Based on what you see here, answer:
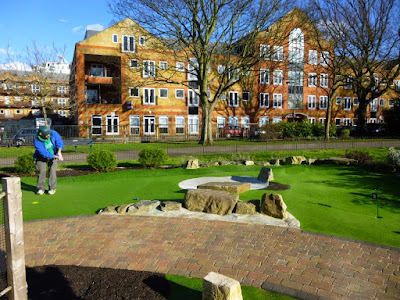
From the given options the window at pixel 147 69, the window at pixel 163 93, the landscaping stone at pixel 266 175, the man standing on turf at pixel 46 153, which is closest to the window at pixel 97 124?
the window at pixel 163 93

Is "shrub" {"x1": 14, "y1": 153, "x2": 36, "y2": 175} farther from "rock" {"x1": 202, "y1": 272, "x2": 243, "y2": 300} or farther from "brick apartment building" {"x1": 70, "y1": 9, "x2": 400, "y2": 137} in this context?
"brick apartment building" {"x1": 70, "y1": 9, "x2": 400, "y2": 137}

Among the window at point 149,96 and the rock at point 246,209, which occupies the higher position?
the window at point 149,96

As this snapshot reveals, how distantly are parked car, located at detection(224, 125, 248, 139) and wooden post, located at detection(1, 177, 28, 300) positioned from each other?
26383mm

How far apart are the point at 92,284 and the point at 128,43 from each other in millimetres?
38854

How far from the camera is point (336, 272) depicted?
15.1 ft

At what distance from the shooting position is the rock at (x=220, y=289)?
3277 millimetres

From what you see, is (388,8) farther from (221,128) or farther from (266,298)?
(266,298)

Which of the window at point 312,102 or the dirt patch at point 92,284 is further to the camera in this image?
the window at point 312,102

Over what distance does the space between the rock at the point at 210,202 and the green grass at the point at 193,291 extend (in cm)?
286

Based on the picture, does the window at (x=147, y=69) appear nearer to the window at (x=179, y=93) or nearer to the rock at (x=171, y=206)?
the window at (x=179, y=93)

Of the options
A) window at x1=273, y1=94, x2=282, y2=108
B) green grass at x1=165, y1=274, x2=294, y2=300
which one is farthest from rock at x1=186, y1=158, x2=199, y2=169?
window at x1=273, y1=94, x2=282, y2=108

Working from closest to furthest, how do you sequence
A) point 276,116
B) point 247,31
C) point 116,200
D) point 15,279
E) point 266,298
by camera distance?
point 15,279 < point 266,298 < point 116,200 < point 247,31 < point 276,116

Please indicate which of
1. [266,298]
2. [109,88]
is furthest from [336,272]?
[109,88]

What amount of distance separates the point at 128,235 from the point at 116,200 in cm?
269
